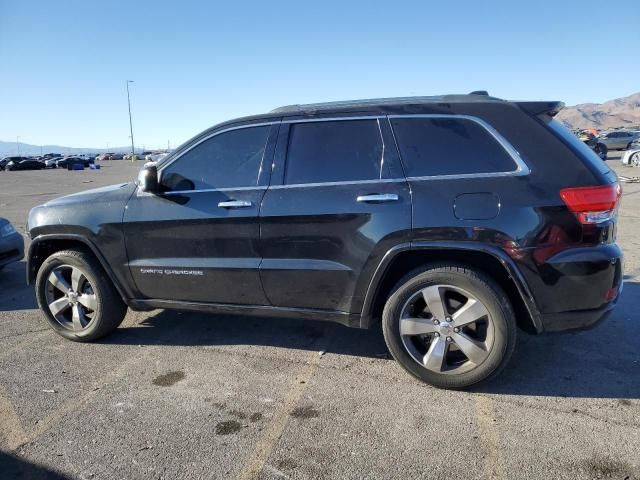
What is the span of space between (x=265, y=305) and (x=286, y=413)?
2.81 ft

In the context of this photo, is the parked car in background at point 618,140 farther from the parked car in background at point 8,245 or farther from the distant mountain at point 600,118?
the distant mountain at point 600,118

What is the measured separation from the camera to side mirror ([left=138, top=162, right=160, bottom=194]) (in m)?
3.49

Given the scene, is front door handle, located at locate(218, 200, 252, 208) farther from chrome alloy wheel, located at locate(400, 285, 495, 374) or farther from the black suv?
chrome alloy wheel, located at locate(400, 285, 495, 374)

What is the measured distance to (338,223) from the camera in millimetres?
3117

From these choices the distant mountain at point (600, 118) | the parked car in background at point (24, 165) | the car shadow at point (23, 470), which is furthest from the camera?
the distant mountain at point (600, 118)

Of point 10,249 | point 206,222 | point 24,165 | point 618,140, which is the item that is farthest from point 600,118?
point 206,222

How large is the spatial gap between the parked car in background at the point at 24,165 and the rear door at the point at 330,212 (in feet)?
179

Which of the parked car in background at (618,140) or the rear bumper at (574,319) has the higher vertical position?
the parked car in background at (618,140)

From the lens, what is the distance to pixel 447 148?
119 inches

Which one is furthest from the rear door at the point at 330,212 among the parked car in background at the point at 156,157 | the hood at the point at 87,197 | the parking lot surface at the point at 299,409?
the hood at the point at 87,197

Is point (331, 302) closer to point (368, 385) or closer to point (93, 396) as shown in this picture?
point (368, 385)

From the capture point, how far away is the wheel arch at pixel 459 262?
2.85 metres

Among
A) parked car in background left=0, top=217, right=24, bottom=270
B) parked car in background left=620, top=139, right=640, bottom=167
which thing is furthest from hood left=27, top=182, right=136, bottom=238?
parked car in background left=620, top=139, right=640, bottom=167

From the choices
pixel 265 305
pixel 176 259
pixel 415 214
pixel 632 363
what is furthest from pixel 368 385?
pixel 632 363
